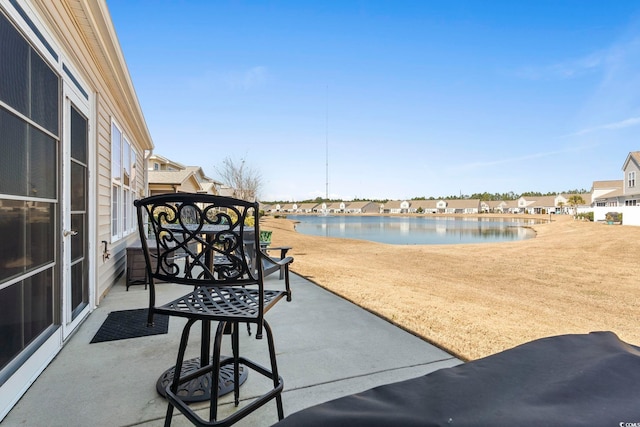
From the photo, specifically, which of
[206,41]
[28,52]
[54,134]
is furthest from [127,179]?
[206,41]

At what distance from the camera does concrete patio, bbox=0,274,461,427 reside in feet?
6.16

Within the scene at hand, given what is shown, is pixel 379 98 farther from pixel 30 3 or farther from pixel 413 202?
pixel 413 202

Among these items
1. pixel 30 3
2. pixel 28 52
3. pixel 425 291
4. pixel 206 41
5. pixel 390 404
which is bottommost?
pixel 425 291

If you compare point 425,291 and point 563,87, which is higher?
point 563,87

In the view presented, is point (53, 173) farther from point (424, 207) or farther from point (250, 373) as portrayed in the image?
point (424, 207)

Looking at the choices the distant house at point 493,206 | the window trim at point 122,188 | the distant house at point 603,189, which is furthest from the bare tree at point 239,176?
the distant house at point 493,206

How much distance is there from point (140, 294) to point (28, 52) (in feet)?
10.5

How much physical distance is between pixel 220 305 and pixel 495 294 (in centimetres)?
645

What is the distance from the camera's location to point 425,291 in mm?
6207

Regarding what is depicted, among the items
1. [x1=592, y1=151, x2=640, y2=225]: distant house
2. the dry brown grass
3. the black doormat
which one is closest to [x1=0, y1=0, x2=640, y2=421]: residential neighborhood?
the black doormat

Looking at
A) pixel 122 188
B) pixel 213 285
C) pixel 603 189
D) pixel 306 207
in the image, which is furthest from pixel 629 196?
pixel 306 207

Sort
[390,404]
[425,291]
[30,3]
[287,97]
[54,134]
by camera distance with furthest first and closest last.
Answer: [287,97] → [425,291] → [54,134] → [30,3] → [390,404]

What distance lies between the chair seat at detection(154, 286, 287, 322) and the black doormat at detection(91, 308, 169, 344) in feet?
4.74

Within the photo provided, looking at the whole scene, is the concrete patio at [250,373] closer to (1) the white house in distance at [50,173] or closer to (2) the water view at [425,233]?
(1) the white house in distance at [50,173]
